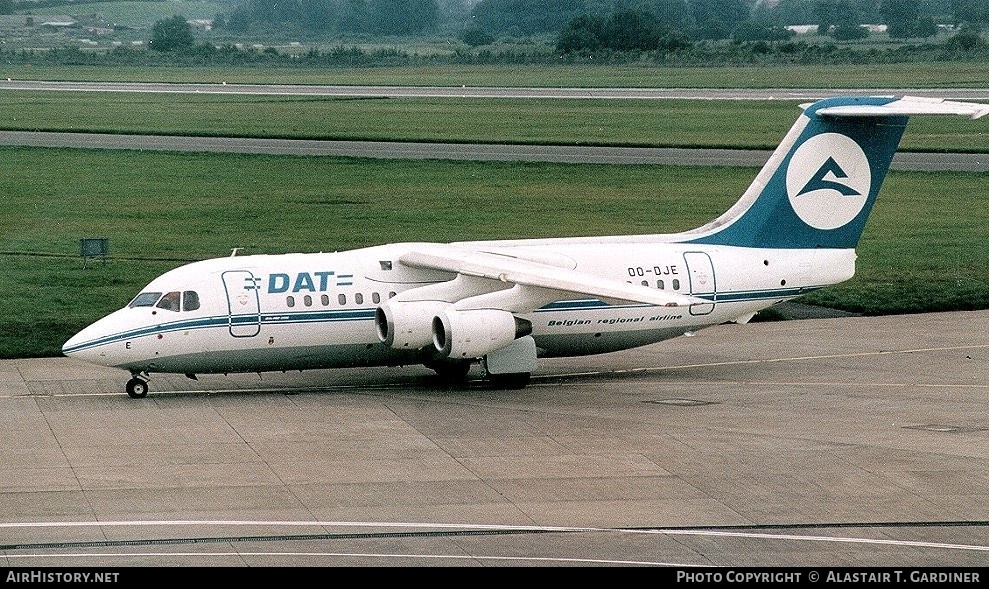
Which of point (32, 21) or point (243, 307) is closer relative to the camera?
point (243, 307)

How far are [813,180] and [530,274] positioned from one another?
885cm

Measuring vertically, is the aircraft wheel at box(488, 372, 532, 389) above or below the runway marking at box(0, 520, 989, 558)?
below

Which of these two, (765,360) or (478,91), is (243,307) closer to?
(765,360)

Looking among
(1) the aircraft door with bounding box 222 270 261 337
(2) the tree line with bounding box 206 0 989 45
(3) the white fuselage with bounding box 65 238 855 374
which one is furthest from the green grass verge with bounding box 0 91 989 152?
(1) the aircraft door with bounding box 222 270 261 337

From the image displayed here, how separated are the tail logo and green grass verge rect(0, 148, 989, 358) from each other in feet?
27.9

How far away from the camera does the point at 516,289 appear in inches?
1356

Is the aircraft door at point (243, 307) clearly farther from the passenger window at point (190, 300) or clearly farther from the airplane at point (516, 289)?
the passenger window at point (190, 300)

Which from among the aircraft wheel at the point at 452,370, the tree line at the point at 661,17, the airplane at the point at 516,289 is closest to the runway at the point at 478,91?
the tree line at the point at 661,17

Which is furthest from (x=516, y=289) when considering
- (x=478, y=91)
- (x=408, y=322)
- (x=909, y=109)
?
(x=478, y=91)

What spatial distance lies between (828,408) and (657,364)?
6.78m

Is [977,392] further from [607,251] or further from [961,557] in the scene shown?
[961,557]

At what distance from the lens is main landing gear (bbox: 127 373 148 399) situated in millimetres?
34156

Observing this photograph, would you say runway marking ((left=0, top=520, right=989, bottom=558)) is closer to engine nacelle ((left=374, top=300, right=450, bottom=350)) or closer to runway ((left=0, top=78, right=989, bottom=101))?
engine nacelle ((left=374, top=300, right=450, bottom=350))

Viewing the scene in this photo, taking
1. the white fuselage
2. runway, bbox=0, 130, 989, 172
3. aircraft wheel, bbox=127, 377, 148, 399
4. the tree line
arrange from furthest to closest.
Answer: the tree line
runway, bbox=0, 130, 989, 172
aircraft wheel, bbox=127, 377, 148, 399
the white fuselage
